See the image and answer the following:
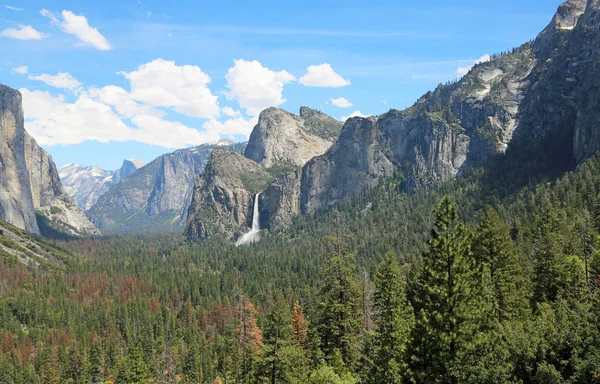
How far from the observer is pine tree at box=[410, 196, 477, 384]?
27859 mm

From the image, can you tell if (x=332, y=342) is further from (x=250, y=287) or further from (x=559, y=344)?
(x=250, y=287)

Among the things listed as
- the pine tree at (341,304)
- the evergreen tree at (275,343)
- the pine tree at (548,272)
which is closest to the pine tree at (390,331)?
the pine tree at (341,304)

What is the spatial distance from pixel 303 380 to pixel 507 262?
2544 cm

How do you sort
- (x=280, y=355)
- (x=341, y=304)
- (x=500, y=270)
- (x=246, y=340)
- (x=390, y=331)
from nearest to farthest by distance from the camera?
(x=390, y=331) → (x=280, y=355) → (x=341, y=304) → (x=500, y=270) → (x=246, y=340)

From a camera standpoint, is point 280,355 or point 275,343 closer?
point 280,355

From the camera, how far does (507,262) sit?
151 feet

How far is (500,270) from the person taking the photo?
→ 4453cm

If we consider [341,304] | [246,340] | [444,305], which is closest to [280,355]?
[341,304]

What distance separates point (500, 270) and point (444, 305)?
65.1 feet

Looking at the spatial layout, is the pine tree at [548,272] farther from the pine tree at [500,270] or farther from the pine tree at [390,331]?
the pine tree at [390,331]

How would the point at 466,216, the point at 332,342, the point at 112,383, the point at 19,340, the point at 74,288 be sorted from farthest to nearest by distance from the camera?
1. the point at 74,288
2. the point at 466,216
3. the point at 19,340
4. the point at 112,383
5. the point at 332,342

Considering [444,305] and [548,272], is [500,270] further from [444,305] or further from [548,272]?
[444,305]

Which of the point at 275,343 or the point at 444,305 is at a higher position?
the point at 444,305

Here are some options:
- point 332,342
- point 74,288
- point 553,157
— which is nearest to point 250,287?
point 74,288
